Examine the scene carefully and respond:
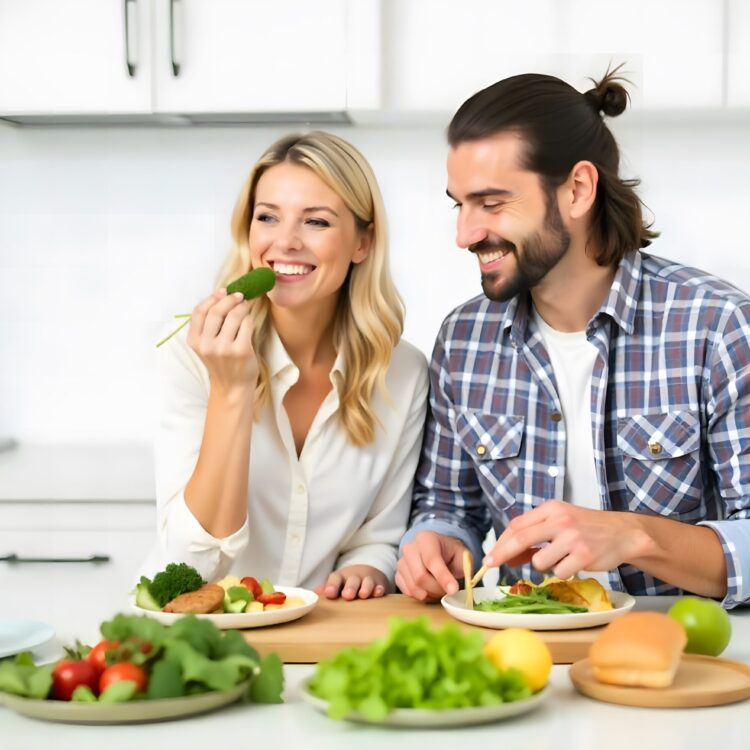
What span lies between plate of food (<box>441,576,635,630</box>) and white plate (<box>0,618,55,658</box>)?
503 mm

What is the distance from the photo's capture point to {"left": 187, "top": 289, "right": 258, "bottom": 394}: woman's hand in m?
2.01

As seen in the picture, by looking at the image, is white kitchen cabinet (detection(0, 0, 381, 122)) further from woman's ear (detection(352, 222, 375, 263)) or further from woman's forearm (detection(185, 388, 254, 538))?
woman's forearm (detection(185, 388, 254, 538))

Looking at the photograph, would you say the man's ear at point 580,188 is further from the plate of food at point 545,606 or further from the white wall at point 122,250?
the white wall at point 122,250

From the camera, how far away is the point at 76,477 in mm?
3150

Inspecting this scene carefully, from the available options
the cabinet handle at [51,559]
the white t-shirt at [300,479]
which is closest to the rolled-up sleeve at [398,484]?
the white t-shirt at [300,479]

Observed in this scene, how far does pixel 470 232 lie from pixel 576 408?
0.37m

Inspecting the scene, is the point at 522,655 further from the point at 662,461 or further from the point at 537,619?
the point at 662,461

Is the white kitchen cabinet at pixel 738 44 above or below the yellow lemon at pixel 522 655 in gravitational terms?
above

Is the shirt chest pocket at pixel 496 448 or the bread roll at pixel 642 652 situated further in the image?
the shirt chest pocket at pixel 496 448

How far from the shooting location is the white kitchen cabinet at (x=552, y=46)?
315cm

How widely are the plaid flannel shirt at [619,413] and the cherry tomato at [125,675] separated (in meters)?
0.93

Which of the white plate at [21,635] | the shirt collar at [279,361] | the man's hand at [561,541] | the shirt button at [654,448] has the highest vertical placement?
the shirt collar at [279,361]

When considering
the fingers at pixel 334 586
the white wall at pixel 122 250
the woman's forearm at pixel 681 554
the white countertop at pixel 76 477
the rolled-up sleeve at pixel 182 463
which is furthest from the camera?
the white wall at pixel 122 250

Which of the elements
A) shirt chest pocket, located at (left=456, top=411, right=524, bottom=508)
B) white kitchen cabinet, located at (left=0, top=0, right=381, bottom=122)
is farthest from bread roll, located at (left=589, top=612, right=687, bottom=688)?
white kitchen cabinet, located at (left=0, top=0, right=381, bottom=122)
